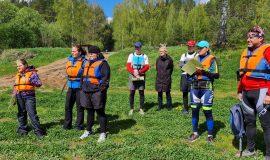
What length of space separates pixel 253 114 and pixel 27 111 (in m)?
5.67

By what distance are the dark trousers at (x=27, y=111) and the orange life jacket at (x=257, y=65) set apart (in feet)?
17.7

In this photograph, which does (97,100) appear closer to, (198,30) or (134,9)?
(134,9)

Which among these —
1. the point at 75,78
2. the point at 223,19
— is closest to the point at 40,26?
the point at 223,19

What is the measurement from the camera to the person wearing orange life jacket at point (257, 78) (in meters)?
6.37

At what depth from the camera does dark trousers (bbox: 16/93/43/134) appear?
870cm

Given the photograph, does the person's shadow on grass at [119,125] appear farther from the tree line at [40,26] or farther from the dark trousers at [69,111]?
the tree line at [40,26]

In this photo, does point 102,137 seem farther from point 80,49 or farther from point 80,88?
point 80,49

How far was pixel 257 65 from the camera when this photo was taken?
642 centimetres

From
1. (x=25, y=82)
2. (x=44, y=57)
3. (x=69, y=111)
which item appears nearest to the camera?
(x=25, y=82)

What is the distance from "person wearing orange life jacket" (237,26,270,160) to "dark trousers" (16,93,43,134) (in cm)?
529

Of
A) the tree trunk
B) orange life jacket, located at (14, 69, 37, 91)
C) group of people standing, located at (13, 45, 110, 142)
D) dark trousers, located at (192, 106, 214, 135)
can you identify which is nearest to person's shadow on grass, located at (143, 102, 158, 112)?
group of people standing, located at (13, 45, 110, 142)

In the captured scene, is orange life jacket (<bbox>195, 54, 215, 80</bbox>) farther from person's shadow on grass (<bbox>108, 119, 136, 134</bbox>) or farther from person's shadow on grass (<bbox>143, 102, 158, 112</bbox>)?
person's shadow on grass (<bbox>143, 102, 158, 112</bbox>)

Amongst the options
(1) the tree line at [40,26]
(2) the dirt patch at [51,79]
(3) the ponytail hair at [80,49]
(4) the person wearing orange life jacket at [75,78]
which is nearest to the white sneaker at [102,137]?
(4) the person wearing orange life jacket at [75,78]

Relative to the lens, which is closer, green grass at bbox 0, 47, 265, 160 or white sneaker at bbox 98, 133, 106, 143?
green grass at bbox 0, 47, 265, 160
